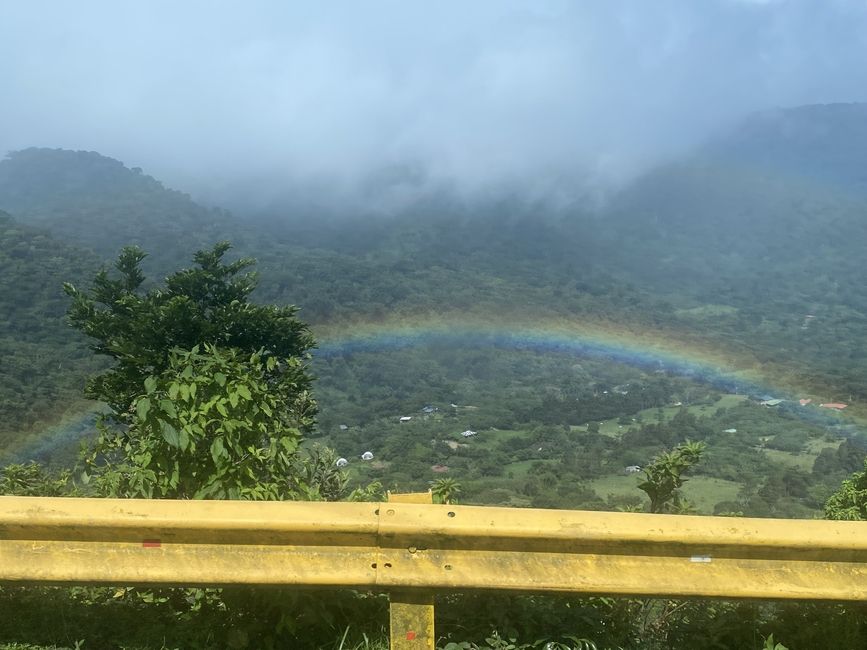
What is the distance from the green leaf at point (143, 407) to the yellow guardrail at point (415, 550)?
0.83 meters

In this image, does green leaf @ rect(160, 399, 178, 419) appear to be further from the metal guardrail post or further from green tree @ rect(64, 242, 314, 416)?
green tree @ rect(64, 242, 314, 416)

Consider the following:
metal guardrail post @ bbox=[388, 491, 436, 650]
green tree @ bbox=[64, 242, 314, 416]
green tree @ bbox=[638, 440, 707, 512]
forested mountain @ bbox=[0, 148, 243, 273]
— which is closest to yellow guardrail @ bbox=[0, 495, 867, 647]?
metal guardrail post @ bbox=[388, 491, 436, 650]

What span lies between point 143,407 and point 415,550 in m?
1.56

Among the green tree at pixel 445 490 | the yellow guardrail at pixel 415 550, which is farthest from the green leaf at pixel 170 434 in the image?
the green tree at pixel 445 490

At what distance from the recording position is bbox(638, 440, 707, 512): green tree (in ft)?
13.0

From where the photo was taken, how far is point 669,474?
13.0 ft

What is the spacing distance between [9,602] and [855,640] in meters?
3.39

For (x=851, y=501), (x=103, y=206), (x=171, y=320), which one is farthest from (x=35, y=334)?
(x=103, y=206)

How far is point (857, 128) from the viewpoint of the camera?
291 feet

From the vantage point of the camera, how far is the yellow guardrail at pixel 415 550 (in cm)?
261

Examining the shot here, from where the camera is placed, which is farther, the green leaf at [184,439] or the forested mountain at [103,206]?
the forested mountain at [103,206]

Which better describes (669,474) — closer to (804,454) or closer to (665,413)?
(804,454)

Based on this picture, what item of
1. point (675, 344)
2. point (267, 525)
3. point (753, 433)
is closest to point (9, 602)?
point (267, 525)

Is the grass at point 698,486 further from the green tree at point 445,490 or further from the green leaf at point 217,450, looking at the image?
the green leaf at point 217,450
